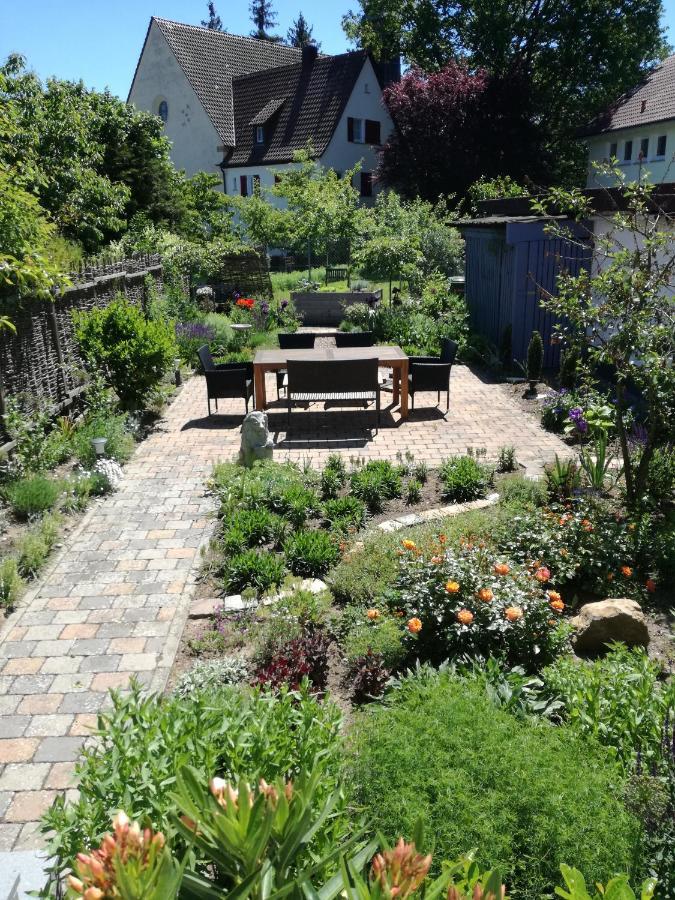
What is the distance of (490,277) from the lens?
1507 cm

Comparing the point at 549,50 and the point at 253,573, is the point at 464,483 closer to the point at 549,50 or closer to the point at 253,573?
the point at 253,573

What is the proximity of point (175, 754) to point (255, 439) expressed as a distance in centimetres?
558

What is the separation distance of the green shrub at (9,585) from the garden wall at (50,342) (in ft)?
8.98

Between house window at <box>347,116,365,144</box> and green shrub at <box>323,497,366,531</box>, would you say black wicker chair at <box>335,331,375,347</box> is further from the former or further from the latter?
house window at <box>347,116,365,144</box>

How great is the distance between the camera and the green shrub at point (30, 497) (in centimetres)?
708

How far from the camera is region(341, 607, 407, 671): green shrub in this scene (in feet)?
14.9

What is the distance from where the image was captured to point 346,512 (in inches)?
275

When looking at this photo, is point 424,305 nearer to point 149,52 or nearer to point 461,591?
point 461,591

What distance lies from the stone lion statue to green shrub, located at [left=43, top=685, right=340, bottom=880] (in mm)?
4948

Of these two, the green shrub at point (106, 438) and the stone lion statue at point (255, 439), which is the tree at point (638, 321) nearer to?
the stone lion statue at point (255, 439)

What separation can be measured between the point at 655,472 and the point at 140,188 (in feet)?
66.3

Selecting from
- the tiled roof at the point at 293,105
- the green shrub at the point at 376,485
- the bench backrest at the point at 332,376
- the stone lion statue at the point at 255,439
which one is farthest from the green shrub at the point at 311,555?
the tiled roof at the point at 293,105

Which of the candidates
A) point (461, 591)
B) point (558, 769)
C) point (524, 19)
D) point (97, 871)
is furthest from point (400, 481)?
point (524, 19)

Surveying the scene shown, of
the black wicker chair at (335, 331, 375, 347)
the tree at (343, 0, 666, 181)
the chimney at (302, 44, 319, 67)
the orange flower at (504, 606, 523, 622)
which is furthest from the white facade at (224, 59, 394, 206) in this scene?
the orange flower at (504, 606, 523, 622)
